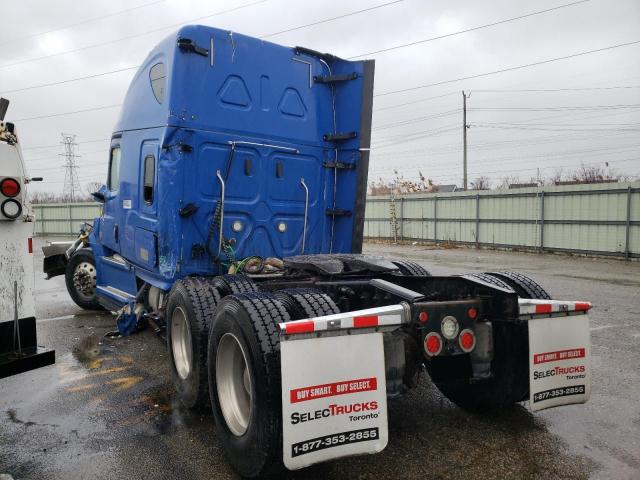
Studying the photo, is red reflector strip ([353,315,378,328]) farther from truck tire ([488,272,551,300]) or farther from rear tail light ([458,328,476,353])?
truck tire ([488,272,551,300])

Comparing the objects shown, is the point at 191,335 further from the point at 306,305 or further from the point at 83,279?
the point at 83,279

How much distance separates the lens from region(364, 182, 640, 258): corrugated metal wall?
15539mm

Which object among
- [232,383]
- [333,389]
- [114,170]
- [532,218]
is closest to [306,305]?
[333,389]

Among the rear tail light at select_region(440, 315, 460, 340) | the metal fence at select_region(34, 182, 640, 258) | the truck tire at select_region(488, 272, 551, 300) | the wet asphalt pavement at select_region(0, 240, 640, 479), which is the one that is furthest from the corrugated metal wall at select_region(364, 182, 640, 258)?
the rear tail light at select_region(440, 315, 460, 340)

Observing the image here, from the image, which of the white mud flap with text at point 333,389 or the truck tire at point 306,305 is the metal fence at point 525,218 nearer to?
the truck tire at point 306,305

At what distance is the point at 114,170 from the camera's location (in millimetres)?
6605

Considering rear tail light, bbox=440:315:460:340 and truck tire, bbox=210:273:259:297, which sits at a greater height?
truck tire, bbox=210:273:259:297

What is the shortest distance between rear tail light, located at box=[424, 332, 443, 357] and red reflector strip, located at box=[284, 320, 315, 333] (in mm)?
787

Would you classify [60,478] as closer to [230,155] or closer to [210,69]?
[230,155]

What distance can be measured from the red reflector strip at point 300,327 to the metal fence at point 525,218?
51.2 ft

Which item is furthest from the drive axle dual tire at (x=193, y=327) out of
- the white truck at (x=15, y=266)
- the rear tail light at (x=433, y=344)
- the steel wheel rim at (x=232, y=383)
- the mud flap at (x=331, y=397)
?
the rear tail light at (x=433, y=344)

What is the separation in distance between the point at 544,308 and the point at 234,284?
2.38 m

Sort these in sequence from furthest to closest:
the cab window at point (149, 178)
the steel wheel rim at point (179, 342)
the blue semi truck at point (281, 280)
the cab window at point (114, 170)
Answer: the cab window at point (114, 170), the cab window at point (149, 178), the steel wheel rim at point (179, 342), the blue semi truck at point (281, 280)

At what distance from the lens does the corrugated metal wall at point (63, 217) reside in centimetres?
3353
